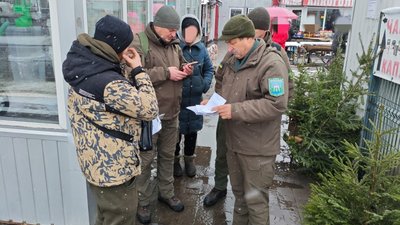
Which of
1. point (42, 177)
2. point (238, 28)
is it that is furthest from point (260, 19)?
point (42, 177)

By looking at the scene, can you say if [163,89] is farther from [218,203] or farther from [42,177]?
[218,203]

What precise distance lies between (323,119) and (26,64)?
125 inches

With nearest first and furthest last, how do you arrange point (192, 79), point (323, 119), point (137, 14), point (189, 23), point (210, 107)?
point (210, 107), point (189, 23), point (192, 79), point (323, 119), point (137, 14)

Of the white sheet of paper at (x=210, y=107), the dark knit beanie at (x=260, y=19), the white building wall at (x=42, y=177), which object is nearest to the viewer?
the white sheet of paper at (x=210, y=107)

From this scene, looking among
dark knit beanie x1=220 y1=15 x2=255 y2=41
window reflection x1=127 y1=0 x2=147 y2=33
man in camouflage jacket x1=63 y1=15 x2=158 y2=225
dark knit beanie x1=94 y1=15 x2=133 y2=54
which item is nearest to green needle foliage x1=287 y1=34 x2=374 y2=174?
dark knit beanie x1=220 y1=15 x2=255 y2=41

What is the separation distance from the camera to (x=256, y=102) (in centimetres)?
245

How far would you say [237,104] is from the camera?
99.2 inches

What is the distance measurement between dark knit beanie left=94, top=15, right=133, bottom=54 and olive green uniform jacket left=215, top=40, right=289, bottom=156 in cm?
96

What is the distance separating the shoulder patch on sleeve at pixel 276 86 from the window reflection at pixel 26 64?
5.88 ft

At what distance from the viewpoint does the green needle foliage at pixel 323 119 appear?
152 inches

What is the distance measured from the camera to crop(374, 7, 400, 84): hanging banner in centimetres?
296

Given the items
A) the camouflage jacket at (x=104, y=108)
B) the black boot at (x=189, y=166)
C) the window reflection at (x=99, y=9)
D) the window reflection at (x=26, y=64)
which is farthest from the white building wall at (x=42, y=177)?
the black boot at (x=189, y=166)

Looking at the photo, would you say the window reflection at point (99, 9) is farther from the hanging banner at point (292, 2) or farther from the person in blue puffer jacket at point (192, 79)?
the hanging banner at point (292, 2)

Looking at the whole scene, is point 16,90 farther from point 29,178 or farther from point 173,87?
point 173,87
